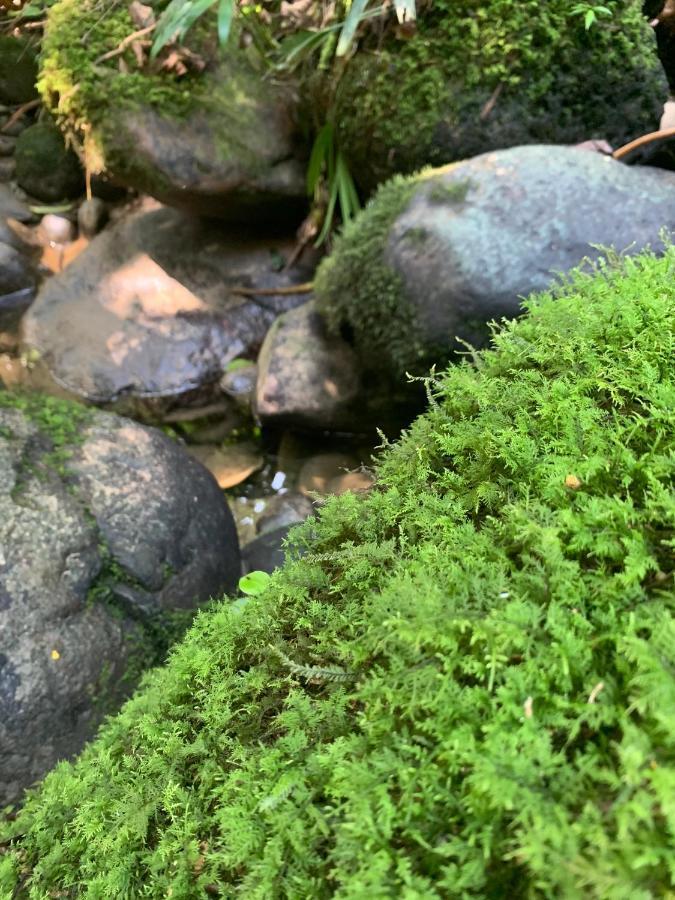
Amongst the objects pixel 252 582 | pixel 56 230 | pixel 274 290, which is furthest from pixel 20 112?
pixel 252 582

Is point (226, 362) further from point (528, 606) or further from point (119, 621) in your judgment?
point (528, 606)

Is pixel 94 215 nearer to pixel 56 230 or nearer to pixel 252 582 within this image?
pixel 56 230

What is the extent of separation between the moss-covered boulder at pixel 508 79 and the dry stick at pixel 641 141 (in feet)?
0.42

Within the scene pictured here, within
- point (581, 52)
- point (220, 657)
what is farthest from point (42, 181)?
point (220, 657)

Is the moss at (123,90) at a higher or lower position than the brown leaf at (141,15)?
lower

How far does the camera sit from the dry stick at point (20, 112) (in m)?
5.10

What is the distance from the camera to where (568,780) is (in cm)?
71

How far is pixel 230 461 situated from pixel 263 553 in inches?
41.9

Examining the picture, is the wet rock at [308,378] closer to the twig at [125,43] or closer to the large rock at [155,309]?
Result: the large rock at [155,309]

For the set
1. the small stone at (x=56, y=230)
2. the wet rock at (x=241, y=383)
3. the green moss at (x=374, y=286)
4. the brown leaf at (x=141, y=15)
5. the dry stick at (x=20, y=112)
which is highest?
the brown leaf at (x=141, y=15)

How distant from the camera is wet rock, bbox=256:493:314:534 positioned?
3573mm

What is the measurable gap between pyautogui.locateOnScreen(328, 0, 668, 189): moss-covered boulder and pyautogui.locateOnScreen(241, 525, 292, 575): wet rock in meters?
2.29

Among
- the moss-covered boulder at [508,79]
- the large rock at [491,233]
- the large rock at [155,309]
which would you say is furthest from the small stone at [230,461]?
the moss-covered boulder at [508,79]

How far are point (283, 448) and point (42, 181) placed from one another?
11.1ft
